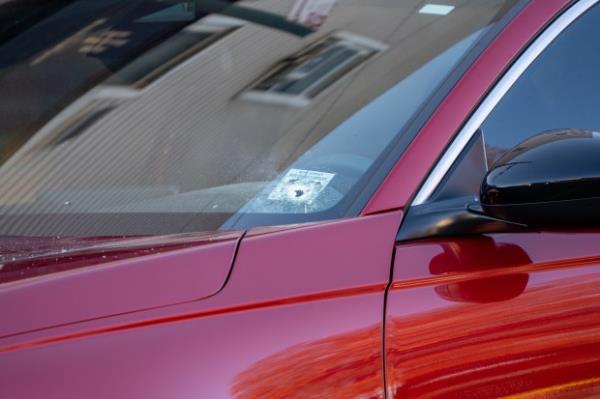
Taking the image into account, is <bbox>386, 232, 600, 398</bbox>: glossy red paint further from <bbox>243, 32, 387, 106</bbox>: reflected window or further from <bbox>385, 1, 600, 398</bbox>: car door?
<bbox>243, 32, 387, 106</bbox>: reflected window

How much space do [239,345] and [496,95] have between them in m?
0.71

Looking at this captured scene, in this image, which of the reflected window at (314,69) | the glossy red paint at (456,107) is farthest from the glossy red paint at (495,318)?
the reflected window at (314,69)

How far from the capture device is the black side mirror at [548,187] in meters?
1.61

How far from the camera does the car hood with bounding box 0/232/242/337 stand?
1571 millimetres

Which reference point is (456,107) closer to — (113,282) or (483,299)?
(483,299)

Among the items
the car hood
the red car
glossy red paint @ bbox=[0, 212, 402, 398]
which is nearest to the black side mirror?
the red car

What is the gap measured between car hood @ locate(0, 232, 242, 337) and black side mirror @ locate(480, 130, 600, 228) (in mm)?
498

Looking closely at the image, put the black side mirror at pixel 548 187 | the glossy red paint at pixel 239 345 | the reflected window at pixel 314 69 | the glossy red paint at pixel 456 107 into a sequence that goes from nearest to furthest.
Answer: the glossy red paint at pixel 239 345 < the black side mirror at pixel 548 187 < the glossy red paint at pixel 456 107 < the reflected window at pixel 314 69

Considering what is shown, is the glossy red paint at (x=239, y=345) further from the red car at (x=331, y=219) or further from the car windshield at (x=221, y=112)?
the car windshield at (x=221, y=112)

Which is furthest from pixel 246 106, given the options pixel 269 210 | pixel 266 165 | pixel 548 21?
pixel 548 21

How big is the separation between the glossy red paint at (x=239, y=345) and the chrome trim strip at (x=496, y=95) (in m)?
0.22

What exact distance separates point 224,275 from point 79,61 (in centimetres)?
122

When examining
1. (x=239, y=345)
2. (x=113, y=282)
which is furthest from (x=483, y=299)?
(x=113, y=282)

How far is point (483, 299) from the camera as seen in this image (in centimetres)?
161
